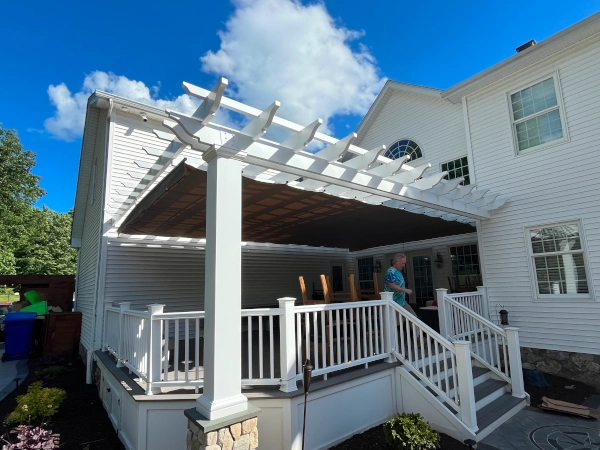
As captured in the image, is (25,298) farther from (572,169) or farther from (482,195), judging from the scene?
(572,169)

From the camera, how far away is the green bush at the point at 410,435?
3230 mm

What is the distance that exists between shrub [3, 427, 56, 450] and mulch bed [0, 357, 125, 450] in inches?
13.2

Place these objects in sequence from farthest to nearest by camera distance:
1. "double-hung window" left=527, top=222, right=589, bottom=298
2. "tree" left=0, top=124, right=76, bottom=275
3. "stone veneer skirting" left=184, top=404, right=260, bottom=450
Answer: "tree" left=0, top=124, right=76, bottom=275 < "double-hung window" left=527, top=222, right=589, bottom=298 < "stone veneer skirting" left=184, top=404, right=260, bottom=450

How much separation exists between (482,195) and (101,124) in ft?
28.6

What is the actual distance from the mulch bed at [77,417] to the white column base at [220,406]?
2.05 meters

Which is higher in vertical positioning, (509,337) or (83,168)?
(83,168)

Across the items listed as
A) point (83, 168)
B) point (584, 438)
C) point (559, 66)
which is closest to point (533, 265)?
point (584, 438)

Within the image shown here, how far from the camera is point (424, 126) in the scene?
8.62m

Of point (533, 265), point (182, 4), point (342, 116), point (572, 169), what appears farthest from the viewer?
point (342, 116)

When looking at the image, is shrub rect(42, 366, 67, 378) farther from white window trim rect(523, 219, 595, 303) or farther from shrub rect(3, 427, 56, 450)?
white window trim rect(523, 219, 595, 303)

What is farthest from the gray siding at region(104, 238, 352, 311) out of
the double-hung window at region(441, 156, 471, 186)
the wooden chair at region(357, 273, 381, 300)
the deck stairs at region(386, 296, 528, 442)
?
the double-hung window at region(441, 156, 471, 186)

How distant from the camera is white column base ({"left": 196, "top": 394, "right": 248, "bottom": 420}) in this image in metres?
2.56

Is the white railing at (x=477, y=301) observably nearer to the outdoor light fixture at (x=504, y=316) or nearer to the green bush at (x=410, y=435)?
the outdoor light fixture at (x=504, y=316)

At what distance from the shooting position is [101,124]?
8102mm
